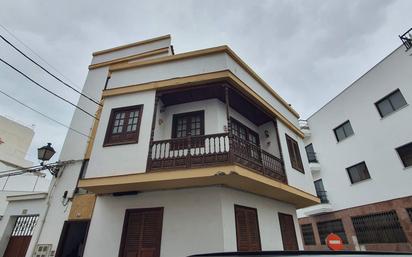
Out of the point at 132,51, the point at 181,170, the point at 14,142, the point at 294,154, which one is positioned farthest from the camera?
the point at 14,142

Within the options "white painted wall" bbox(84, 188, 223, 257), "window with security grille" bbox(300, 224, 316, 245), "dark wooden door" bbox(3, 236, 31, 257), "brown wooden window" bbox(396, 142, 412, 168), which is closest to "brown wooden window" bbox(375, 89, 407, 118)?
"brown wooden window" bbox(396, 142, 412, 168)

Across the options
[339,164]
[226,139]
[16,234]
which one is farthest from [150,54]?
[339,164]

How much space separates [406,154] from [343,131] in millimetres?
4342

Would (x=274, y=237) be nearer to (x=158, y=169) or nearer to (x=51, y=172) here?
(x=158, y=169)

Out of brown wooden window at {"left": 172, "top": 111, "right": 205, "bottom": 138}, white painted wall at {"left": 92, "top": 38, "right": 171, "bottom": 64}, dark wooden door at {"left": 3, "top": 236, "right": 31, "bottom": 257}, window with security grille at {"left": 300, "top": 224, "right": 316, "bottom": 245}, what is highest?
white painted wall at {"left": 92, "top": 38, "right": 171, "bottom": 64}

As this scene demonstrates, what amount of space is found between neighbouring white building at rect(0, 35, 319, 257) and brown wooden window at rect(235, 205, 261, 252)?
0.10 ft

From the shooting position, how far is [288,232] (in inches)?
336

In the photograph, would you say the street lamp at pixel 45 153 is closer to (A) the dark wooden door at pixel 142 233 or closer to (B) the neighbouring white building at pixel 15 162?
(A) the dark wooden door at pixel 142 233

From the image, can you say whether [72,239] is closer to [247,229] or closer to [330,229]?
[247,229]

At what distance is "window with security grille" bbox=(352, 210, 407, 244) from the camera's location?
1184cm

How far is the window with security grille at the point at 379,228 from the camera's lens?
1184 centimetres

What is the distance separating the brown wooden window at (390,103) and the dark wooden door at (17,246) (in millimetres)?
19401

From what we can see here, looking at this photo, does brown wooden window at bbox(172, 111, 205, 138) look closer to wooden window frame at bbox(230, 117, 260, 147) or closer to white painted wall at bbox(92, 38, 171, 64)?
wooden window frame at bbox(230, 117, 260, 147)

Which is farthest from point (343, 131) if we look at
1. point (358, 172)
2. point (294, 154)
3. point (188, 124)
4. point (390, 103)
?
point (188, 124)
